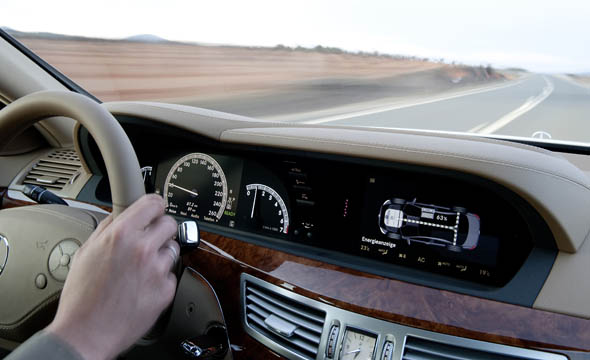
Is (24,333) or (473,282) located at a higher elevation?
(473,282)

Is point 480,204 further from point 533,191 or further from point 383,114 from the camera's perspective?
point 383,114

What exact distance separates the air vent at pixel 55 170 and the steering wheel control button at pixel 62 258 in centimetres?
91

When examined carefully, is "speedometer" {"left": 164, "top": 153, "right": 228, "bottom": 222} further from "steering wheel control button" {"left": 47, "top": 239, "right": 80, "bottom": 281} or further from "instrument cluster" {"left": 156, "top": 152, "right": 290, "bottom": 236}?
"steering wheel control button" {"left": 47, "top": 239, "right": 80, "bottom": 281}

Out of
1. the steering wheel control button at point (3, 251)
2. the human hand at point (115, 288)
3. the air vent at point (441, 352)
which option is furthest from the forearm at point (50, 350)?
the air vent at point (441, 352)

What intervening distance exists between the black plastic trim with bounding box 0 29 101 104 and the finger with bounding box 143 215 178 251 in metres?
1.77

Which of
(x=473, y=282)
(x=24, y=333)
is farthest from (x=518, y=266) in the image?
(x=24, y=333)

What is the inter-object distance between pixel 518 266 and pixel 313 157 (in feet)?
2.34

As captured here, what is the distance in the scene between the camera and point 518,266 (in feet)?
4.80

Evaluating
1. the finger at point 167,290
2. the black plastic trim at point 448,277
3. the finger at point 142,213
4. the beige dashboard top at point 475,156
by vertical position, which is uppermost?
the beige dashboard top at point 475,156

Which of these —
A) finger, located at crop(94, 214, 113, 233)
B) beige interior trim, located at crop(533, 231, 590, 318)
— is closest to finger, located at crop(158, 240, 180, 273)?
finger, located at crop(94, 214, 113, 233)

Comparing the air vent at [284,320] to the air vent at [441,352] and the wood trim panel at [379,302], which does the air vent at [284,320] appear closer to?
the wood trim panel at [379,302]

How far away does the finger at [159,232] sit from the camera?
98cm

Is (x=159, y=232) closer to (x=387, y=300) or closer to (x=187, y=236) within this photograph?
(x=187, y=236)

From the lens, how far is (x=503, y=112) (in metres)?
2.32
